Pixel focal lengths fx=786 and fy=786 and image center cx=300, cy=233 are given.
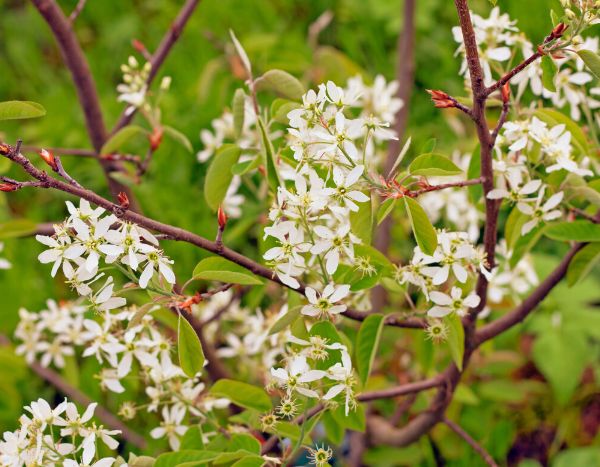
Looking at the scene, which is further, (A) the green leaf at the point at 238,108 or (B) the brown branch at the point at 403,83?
(B) the brown branch at the point at 403,83

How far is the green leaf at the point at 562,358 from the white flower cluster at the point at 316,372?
105 cm

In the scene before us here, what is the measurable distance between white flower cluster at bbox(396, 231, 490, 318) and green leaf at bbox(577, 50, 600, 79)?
0.87ft

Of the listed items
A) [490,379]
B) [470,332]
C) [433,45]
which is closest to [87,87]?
[470,332]

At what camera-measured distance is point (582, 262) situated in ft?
4.10

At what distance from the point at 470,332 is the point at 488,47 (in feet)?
1.55

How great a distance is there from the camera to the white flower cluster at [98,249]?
947 mm

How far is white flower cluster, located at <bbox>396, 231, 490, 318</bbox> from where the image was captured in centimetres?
107

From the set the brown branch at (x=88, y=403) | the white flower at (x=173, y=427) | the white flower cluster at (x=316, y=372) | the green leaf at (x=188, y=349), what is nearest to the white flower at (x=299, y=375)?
the white flower cluster at (x=316, y=372)

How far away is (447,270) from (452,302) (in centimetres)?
5

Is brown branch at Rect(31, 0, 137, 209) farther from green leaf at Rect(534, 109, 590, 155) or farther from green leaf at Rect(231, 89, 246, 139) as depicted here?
green leaf at Rect(534, 109, 590, 155)

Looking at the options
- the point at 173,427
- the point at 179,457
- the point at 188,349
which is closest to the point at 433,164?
the point at 188,349

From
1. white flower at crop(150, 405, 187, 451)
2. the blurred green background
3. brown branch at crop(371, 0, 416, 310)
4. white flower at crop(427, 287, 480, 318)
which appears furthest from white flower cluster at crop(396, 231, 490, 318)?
brown branch at crop(371, 0, 416, 310)

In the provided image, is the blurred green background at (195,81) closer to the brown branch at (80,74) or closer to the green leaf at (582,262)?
the brown branch at (80,74)

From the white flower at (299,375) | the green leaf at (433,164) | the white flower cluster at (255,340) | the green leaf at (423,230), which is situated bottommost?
the white flower cluster at (255,340)
